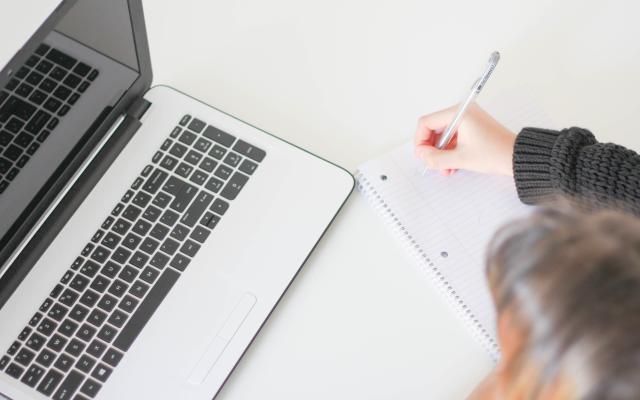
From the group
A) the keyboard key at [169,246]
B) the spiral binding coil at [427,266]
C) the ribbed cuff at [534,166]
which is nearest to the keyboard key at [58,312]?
the keyboard key at [169,246]

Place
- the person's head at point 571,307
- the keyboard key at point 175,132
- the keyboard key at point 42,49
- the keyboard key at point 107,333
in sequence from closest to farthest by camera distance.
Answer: the person's head at point 571,307
the keyboard key at point 42,49
the keyboard key at point 107,333
the keyboard key at point 175,132

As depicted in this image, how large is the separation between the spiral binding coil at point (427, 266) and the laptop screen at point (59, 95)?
29 cm

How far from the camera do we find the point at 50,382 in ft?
2.17

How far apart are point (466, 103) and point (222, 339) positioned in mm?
348

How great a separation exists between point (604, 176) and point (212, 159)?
420 mm

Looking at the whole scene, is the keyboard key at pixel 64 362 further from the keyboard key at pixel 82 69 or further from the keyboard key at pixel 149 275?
the keyboard key at pixel 82 69

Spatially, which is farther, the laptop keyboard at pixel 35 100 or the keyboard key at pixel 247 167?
the keyboard key at pixel 247 167

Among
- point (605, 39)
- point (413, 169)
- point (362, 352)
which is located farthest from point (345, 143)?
point (605, 39)

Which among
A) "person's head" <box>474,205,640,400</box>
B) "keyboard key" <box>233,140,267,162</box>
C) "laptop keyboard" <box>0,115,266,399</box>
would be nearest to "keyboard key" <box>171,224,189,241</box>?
"laptop keyboard" <box>0,115,266,399</box>

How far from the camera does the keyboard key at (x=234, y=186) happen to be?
29.7 inches

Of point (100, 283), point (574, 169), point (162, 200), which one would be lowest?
point (100, 283)

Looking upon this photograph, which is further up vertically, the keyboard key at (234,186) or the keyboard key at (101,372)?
the keyboard key at (234,186)

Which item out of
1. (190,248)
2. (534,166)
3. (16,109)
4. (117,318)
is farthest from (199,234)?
(534,166)

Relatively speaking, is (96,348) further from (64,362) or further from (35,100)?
(35,100)
